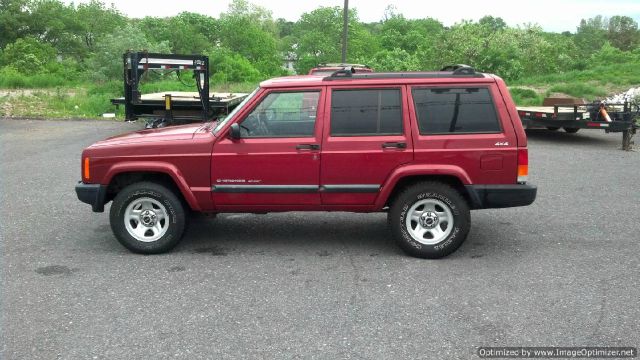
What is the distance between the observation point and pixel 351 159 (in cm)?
591

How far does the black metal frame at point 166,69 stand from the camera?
12.5 meters

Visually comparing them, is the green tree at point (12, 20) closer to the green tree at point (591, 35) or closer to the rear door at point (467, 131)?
the green tree at point (591, 35)

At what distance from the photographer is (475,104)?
5945 millimetres

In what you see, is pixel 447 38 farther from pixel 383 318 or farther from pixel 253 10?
pixel 253 10

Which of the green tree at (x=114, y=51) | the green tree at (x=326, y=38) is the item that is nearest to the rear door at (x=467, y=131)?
the green tree at (x=114, y=51)

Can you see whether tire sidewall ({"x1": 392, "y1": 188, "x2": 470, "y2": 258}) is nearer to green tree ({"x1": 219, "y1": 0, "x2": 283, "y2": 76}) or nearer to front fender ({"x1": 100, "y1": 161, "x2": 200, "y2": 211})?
→ front fender ({"x1": 100, "y1": 161, "x2": 200, "y2": 211})

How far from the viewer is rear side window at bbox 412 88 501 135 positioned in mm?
5922

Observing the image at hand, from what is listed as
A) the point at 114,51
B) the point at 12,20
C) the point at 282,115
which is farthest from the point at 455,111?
the point at 12,20

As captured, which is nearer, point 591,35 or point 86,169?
point 86,169

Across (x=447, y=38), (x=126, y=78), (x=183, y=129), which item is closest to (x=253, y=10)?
(x=447, y=38)

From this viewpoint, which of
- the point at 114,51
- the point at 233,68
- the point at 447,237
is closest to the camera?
the point at 447,237

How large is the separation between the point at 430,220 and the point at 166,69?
8489 mm

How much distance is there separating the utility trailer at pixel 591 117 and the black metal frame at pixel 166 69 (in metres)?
7.25

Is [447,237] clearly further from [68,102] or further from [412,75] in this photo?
[68,102]
